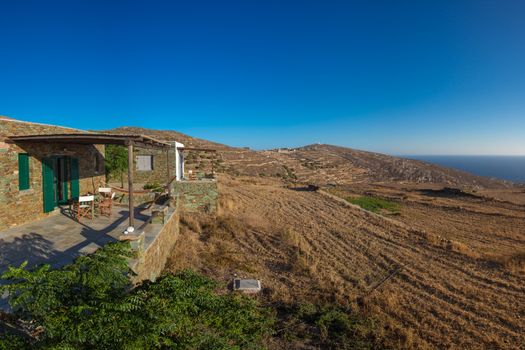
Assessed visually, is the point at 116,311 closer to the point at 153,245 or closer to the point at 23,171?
the point at 153,245

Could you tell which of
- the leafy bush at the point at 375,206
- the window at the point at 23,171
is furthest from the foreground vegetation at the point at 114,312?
the leafy bush at the point at 375,206

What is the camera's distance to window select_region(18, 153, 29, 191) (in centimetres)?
896

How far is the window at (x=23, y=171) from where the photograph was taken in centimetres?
896

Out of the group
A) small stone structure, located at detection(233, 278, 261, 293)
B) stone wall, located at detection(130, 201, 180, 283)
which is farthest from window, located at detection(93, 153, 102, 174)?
small stone structure, located at detection(233, 278, 261, 293)

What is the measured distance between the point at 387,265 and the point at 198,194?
32.0 feet

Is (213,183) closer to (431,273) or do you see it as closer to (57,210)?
(57,210)

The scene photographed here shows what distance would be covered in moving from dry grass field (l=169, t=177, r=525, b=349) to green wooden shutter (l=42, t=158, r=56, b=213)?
466cm

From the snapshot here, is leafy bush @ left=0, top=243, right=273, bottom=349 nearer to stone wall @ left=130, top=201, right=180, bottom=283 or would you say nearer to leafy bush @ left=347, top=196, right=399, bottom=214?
stone wall @ left=130, top=201, right=180, bottom=283

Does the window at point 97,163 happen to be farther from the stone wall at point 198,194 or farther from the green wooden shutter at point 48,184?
the stone wall at point 198,194

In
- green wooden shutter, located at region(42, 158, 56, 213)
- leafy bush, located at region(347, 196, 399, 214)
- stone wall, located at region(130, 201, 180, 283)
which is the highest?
green wooden shutter, located at region(42, 158, 56, 213)

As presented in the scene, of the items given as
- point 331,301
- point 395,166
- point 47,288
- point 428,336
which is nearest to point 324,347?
point 331,301

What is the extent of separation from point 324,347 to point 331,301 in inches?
71.3

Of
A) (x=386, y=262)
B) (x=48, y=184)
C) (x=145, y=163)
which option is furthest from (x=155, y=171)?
(x=386, y=262)

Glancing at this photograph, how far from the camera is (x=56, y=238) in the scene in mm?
7926
